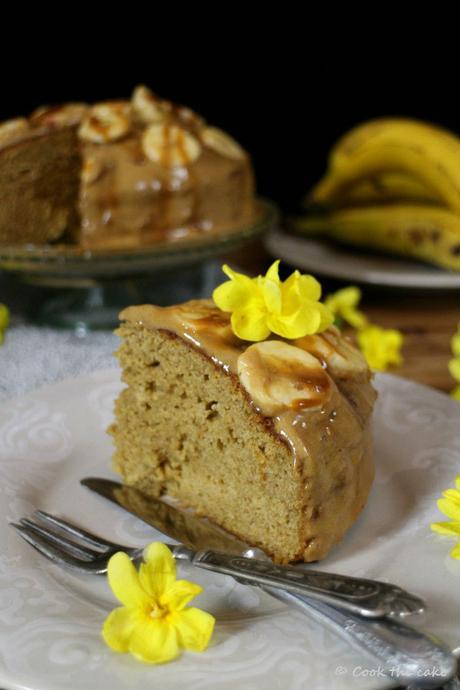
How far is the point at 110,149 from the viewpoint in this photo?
6.01 ft

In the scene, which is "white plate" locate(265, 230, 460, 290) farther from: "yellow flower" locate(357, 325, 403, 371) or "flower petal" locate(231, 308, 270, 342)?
"flower petal" locate(231, 308, 270, 342)

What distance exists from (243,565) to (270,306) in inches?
12.5

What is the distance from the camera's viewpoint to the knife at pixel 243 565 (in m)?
0.80

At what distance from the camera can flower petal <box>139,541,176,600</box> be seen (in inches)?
33.9

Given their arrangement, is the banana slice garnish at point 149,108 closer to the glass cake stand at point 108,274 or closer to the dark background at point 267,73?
the glass cake stand at point 108,274

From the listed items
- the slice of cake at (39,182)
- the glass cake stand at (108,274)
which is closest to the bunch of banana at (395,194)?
the glass cake stand at (108,274)

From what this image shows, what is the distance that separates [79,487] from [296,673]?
0.50 m

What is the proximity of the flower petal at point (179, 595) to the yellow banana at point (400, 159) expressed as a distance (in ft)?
5.31

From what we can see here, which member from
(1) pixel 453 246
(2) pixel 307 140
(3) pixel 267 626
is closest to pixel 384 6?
(2) pixel 307 140

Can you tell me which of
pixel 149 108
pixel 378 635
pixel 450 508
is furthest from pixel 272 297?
pixel 149 108

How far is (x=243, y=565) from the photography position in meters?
0.90

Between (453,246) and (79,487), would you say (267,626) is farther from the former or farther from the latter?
(453,246)

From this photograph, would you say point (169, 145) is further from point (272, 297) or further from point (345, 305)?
point (272, 297)

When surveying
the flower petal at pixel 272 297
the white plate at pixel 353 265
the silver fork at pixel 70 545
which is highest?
the flower petal at pixel 272 297
